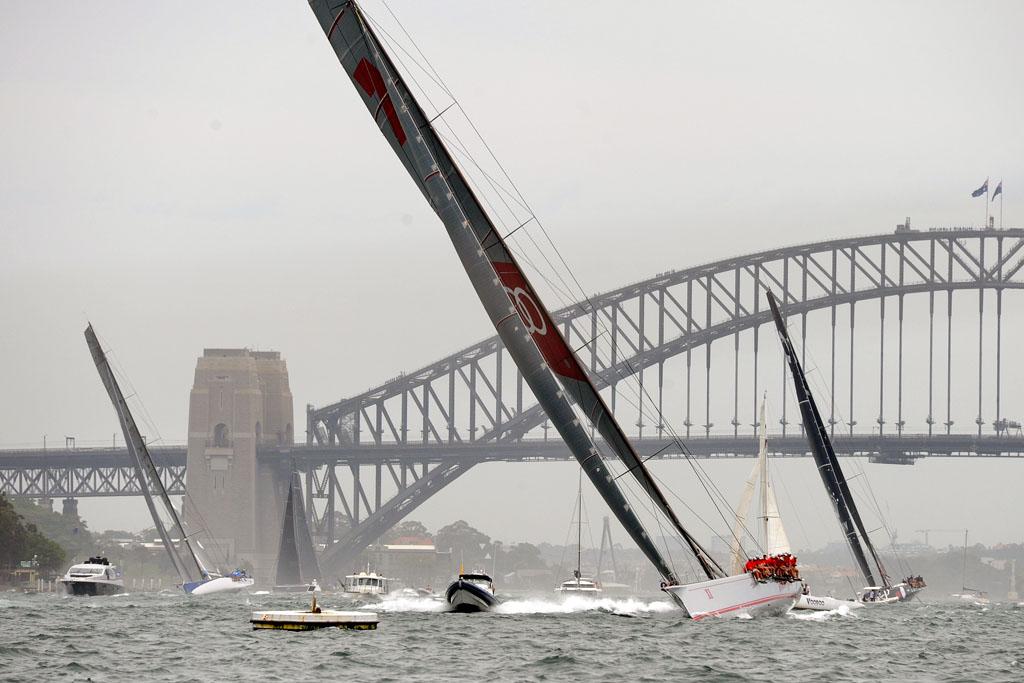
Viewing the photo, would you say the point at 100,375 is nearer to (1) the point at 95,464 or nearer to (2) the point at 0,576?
(2) the point at 0,576

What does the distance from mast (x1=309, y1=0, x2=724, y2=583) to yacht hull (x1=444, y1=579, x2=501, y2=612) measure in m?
9.31

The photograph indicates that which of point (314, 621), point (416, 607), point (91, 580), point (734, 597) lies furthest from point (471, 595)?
point (91, 580)

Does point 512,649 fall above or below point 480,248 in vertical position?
below

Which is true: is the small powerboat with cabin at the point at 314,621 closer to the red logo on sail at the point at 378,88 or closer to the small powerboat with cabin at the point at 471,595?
the small powerboat with cabin at the point at 471,595

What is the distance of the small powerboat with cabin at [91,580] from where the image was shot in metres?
72.9

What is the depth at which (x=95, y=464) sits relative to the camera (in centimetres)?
11969

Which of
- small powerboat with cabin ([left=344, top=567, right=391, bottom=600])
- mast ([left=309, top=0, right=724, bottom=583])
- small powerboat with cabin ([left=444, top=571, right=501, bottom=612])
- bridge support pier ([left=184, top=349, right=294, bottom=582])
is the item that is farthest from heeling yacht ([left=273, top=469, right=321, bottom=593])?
mast ([left=309, top=0, right=724, bottom=583])

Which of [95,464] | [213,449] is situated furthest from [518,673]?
[95,464]

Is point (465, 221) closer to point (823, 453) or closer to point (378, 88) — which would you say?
point (378, 88)

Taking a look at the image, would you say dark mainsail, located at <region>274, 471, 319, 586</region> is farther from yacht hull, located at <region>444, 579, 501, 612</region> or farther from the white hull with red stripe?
the white hull with red stripe

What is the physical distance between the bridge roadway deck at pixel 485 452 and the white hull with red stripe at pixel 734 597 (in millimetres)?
44704

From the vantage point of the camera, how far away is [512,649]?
34438 millimetres

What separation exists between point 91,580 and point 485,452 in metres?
33.7

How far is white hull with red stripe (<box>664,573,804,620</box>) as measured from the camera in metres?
40.8
